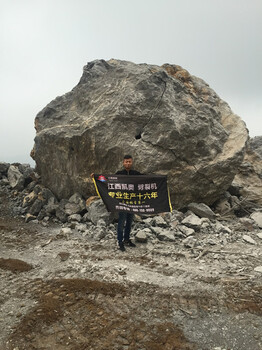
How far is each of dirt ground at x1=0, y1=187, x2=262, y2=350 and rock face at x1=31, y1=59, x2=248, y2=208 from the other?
325 cm

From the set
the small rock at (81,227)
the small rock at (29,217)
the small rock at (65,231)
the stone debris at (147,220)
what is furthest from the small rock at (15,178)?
the small rock at (81,227)

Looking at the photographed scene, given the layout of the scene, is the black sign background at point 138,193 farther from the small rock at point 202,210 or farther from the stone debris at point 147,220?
the small rock at point 202,210

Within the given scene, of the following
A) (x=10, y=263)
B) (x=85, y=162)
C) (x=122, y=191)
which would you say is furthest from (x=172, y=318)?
(x=85, y=162)

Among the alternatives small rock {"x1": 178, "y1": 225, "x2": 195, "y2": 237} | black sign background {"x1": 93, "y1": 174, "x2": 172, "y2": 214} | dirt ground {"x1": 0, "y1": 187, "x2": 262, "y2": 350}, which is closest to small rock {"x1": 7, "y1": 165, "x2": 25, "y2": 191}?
dirt ground {"x1": 0, "y1": 187, "x2": 262, "y2": 350}

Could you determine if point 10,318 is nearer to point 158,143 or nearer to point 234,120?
→ point 158,143

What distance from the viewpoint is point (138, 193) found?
6.86m

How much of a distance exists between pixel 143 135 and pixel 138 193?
3005 mm

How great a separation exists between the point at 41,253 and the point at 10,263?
94 cm

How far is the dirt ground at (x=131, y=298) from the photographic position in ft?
10.3

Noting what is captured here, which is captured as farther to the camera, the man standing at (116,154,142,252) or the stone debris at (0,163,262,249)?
the stone debris at (0,163,262,249)

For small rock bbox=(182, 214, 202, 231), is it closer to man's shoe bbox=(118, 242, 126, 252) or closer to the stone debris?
the stone debris

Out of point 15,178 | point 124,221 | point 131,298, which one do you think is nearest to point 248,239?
point 124,221

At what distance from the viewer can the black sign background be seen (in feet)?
22.4

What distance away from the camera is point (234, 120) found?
11008mm
